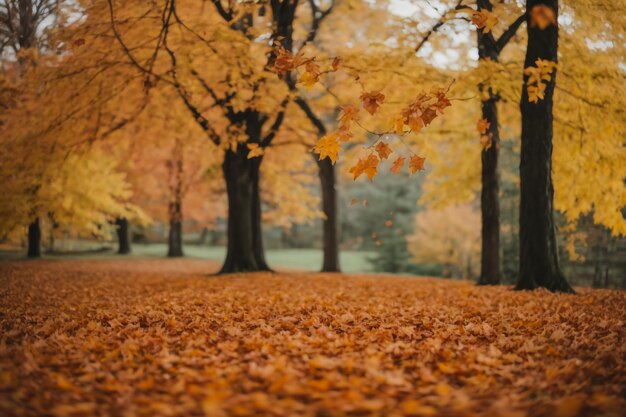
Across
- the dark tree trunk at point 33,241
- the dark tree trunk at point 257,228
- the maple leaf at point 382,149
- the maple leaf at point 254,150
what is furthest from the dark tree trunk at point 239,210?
the dark tree trunk at point 33,241

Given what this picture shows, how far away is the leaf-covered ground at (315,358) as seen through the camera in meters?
2.57

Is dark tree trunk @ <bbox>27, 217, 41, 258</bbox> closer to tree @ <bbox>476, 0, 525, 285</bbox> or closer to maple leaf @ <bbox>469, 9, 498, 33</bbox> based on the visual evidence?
tree @ <bbox>476, 0, 525, 285</bbox>

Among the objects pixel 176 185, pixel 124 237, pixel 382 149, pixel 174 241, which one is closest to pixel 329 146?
pixel 382 149

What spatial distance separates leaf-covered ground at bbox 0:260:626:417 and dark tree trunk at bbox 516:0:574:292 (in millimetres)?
1332

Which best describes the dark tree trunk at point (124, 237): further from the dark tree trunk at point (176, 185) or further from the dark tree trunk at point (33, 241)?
the dark tree trunk at point (33, 241)

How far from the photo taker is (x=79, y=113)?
9.48m

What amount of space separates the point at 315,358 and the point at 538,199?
5797mm

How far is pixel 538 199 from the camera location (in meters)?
7.37

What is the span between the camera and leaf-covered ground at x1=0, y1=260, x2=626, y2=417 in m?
2.57

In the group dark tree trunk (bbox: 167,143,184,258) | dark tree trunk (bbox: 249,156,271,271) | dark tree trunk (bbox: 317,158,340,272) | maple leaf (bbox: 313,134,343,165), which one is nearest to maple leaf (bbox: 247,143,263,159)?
maple leaf (bbox: 313,134,343,165)

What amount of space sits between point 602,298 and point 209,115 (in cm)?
1278

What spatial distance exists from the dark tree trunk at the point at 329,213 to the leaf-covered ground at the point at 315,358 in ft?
28.7

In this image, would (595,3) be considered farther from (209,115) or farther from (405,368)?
(209,115)

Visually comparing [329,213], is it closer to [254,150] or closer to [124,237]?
[254,150]
